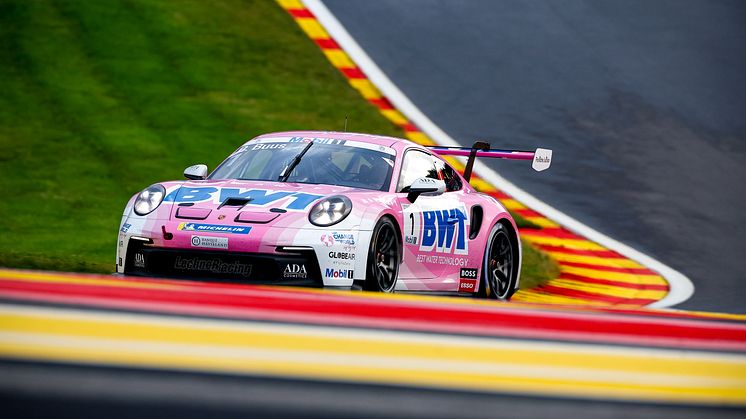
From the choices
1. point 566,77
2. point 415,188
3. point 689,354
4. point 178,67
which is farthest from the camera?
point 566,77

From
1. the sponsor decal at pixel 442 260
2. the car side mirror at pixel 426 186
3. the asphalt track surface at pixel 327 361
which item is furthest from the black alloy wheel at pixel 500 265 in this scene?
the asphalt track surface at pixel 327 361

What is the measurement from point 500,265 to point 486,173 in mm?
5168

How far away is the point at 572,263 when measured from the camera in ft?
36.9

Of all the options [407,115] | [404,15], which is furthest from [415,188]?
[404,15]

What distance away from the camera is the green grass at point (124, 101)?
35.7ft

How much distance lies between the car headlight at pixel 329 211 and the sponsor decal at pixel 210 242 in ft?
1.68

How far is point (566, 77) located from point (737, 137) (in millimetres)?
2755

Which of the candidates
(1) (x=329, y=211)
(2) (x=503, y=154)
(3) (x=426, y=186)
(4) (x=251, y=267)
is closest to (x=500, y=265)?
(2) (x=503, y=154)

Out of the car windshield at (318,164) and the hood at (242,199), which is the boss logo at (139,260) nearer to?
the hood at (242,199)

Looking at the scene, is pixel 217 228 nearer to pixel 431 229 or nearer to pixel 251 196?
pixel 251 196

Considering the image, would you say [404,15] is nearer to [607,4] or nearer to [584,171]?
[607,4]

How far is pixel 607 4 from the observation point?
20.6 meters

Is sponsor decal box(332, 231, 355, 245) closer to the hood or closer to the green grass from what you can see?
the hood

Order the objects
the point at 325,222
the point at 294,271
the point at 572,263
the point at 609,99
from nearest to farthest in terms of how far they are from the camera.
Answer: the point at 294,271
the point at 325,222
the point at 572,263
the point at 609,99
